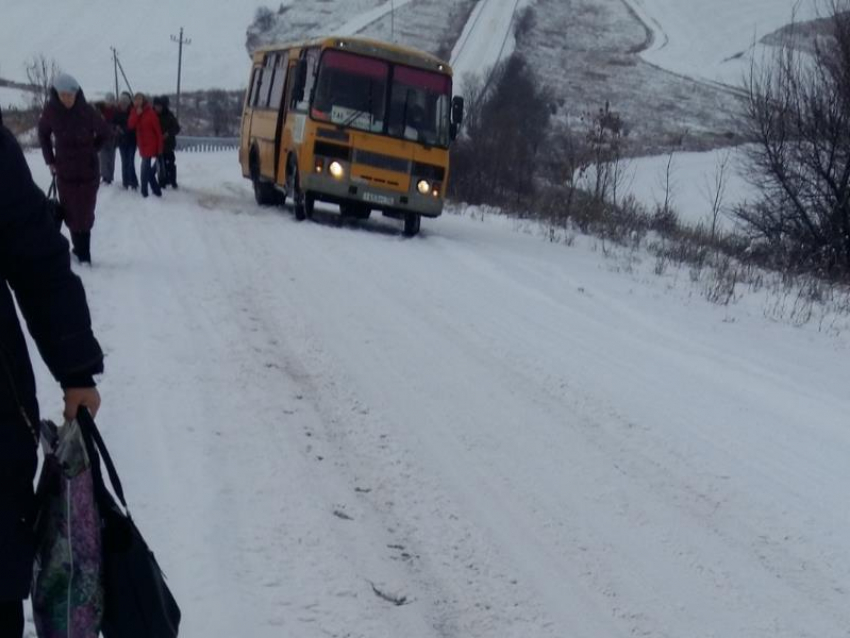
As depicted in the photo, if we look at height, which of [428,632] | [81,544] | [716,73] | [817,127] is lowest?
[428,632]

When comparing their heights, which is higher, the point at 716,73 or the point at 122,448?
the point at 716,73

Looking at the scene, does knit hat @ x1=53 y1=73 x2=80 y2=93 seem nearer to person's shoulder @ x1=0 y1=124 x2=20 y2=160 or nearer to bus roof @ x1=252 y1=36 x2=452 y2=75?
bus roof @ x1=252 y1=36 x2=452 y2=75

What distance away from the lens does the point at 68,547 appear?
2.99 meters

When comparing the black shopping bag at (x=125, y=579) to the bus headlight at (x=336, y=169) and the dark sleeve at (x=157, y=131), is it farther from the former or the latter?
the dark sleeve at (x=157, y=131)

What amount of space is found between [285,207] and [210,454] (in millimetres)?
15189

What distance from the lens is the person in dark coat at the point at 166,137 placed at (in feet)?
66.2

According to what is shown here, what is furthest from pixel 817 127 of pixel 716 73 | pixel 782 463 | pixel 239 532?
pixel 716 73

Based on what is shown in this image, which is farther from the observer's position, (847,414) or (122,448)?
(847,414)

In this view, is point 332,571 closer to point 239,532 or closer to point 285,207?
point 239,532

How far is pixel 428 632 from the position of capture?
4562mm

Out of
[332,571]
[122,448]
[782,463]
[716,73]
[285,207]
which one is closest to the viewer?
[332,571]

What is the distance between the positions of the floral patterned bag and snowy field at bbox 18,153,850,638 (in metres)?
1.34

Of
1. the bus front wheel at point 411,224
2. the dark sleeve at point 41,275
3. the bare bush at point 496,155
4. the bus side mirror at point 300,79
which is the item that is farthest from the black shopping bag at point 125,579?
the bare bush at point 496,155

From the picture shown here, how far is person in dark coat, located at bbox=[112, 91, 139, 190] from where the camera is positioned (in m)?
19.3
